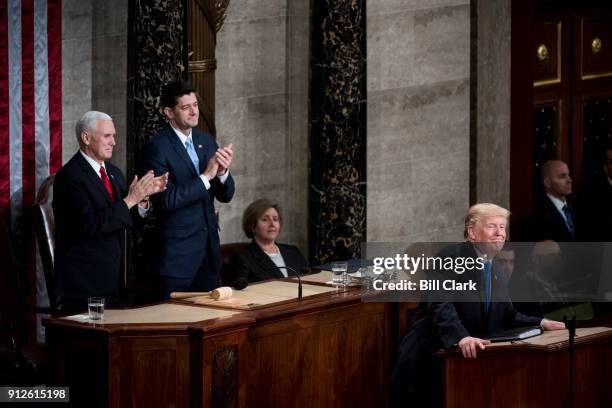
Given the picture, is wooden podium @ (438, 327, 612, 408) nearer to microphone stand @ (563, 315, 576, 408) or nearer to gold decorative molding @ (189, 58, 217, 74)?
microphone stand @ (563, 315, 576, 408)

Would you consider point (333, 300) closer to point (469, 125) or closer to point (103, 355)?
point (103, 355)

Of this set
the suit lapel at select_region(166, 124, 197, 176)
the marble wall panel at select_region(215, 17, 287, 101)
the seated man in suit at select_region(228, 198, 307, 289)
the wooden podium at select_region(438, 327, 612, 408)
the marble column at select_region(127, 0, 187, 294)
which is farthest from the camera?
the marble wall panel at select_region(215, 17, 287, 101)

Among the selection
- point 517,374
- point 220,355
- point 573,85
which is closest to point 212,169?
point 220,355

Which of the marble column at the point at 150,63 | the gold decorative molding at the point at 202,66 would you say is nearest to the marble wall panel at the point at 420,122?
the gold decorative molding at the point at 202,66

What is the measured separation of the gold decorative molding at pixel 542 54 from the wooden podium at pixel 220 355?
13.9 ft

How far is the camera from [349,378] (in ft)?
19.3

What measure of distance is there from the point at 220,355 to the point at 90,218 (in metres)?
1.09

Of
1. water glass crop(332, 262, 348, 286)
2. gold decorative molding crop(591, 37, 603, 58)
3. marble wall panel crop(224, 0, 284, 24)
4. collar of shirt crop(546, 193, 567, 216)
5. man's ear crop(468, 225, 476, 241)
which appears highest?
marble wall panel crop(224, 0, 284, 24)

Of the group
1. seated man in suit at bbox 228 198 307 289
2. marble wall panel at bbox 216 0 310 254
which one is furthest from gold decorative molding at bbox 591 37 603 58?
seated man in suit at bbox 228 198 307 289

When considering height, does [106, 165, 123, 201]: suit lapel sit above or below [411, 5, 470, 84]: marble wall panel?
below

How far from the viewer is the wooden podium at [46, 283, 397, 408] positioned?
4.79 m

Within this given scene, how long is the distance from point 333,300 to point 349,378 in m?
0.44

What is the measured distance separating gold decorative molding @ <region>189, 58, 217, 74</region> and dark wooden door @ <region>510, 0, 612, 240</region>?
3057 mm

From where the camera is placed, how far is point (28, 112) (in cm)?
720
